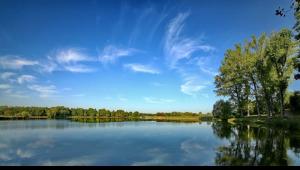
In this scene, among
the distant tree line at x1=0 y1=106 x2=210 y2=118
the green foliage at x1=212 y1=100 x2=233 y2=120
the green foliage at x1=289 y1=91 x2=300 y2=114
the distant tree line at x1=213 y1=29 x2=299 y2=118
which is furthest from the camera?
the distant tree line at x1=0 y1=106 x2=210 y2=118

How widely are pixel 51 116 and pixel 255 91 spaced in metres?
123

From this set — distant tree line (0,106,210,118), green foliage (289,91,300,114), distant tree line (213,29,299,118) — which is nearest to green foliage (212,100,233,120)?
distant tree line (213,29,299,118)

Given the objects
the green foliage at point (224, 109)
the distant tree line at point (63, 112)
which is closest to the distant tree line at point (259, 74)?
the green foliage at point (224, 109)

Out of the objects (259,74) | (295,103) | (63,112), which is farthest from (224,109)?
(63,112)

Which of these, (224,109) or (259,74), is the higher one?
(259,74)

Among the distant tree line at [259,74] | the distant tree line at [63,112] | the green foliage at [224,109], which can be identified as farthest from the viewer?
the distant tree line at [63,112]

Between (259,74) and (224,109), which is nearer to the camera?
(259,74)

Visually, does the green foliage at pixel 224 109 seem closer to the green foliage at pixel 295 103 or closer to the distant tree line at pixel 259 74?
the distant tree line at pixel 259 74

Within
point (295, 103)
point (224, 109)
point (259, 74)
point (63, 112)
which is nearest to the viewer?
point (259, 74)

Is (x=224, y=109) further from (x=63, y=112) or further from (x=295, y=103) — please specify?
(x=63, y=112)

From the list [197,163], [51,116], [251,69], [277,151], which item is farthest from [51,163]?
[51,116]

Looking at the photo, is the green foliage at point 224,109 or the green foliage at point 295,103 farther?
the green foliage at point 224,109

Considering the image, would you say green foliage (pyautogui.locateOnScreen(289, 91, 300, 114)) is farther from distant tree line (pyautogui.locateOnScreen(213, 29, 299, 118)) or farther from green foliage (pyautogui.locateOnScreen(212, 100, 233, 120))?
green foliage (pyautogui.locateOnScreen(212, 100, 233, 120))

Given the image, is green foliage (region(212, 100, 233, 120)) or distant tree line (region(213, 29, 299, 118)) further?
green foliage (region(212, 100, 233, 120))
